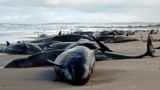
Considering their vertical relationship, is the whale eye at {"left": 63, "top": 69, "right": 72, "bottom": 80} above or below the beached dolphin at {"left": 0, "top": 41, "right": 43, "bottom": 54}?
above

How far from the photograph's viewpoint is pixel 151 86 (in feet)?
14.5

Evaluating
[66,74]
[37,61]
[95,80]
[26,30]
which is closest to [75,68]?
[66,74]

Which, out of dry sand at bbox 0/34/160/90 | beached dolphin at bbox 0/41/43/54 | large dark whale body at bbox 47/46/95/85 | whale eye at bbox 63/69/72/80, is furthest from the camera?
beached dolphin at bbox 0/41/43/54

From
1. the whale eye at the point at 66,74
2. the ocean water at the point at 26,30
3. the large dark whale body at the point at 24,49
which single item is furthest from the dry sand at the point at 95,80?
the ocean water at the point at 26,30

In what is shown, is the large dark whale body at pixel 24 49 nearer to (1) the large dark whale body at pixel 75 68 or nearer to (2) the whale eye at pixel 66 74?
(1) the large dark whale body at pixel 75 68

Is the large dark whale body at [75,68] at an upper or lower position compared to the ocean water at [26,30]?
upper

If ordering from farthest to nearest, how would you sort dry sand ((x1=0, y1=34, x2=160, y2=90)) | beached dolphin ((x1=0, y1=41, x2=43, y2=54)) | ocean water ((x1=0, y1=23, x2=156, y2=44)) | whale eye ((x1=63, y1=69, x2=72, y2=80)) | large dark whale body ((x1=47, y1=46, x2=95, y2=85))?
ocean water ((x1=0, y1=23, x2=156, y2=44)) < beached dolphin ((x1=0, y1=41, x2=43, y2=54)) < whale eye ((x1=63, y1=69, x2=72, y2=80)) < large dark whale body ((x1=47, y1=46, x2=95, y2=85)) < dry sand ((x1=0, y1=34, x2=160, y2=90))

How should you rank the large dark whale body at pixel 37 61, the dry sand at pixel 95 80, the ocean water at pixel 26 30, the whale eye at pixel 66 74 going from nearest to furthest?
the dry sand at pixel 95 80
the whale eye at pixel 66 74
the large dark whale body at pixel 37 61
the ocean water at pixel 26 30

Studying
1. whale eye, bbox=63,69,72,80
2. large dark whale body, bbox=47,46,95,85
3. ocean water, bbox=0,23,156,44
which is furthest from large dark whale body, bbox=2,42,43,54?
ocean water, bbox=0,23,156,44

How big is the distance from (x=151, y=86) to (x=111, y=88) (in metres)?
0.54

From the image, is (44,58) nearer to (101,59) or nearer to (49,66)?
(49,66)

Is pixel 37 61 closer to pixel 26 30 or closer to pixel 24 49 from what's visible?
pixel 24 49

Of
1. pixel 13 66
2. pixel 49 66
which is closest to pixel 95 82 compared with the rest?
pixel 49 66

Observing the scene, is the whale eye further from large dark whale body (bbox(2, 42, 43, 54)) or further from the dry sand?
large dark whale body (bbox(2, 42, 43, 54))
